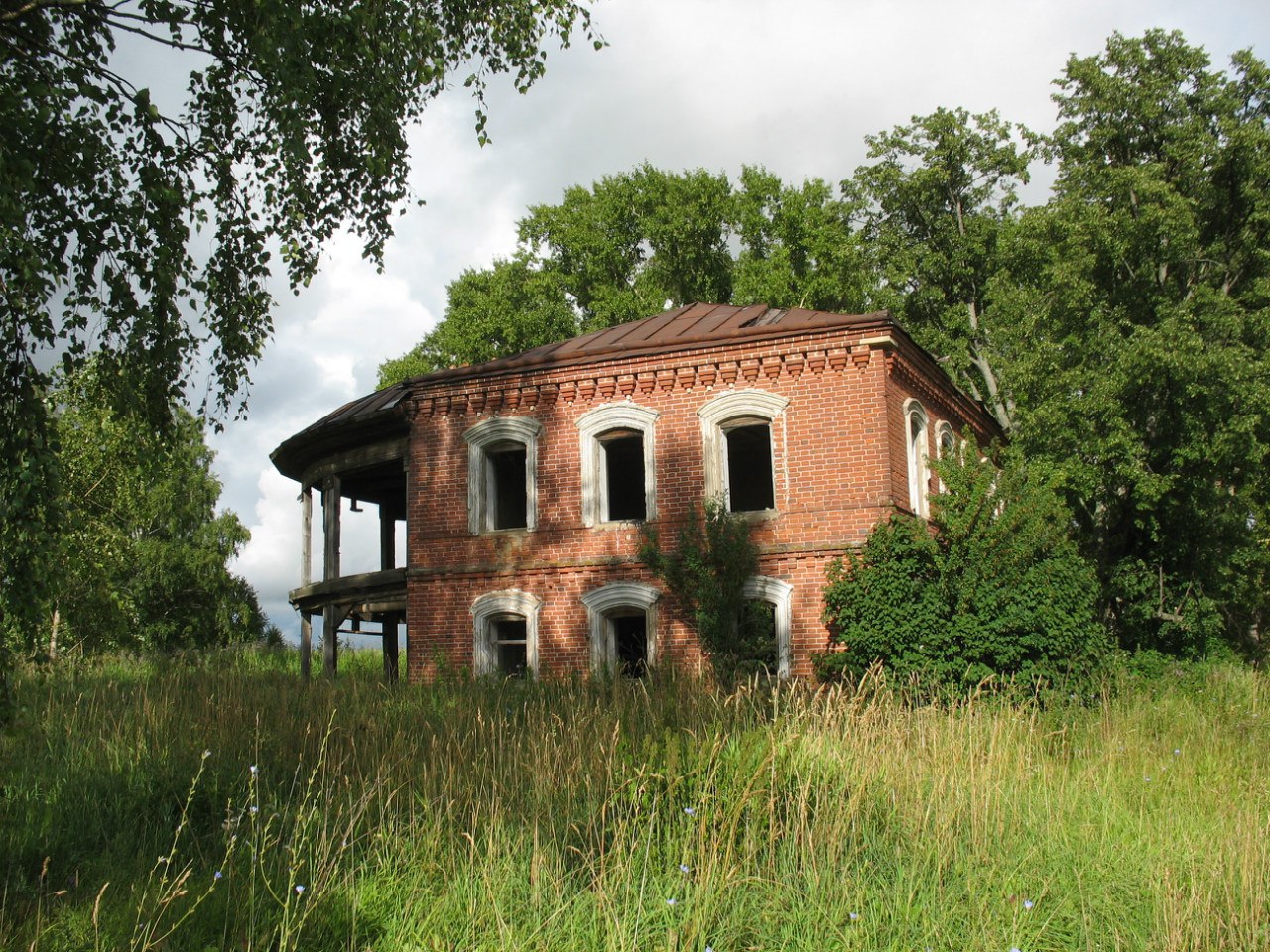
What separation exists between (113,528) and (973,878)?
20082mm

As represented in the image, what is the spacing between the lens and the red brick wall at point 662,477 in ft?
51.0

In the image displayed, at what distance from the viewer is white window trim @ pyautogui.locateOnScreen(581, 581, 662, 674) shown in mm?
16344

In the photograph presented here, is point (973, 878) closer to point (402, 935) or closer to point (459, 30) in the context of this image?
point (402, 935)

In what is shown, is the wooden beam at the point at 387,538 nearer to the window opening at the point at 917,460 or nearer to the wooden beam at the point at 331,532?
the wooden beam at the point at 331,532

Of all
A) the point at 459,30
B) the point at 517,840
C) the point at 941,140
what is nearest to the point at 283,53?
the point at 459,30

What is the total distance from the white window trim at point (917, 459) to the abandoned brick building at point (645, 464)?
0.13 feet

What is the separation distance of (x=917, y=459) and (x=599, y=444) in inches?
198

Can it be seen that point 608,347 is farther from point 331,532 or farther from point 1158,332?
point 1158,332

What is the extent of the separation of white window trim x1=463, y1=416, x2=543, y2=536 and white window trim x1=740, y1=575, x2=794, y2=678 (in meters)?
3.90

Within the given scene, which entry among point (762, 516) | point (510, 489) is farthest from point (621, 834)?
point (510, 489)

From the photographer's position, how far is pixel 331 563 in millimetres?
20922

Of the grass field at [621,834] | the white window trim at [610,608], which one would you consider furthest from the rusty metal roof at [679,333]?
the grass field at [621,834]

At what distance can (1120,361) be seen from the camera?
62.4ft

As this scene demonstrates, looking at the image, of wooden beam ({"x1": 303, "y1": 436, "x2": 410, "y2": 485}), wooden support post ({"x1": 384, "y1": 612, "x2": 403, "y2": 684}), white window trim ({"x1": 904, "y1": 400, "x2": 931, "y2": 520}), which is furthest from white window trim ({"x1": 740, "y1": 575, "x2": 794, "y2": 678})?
wooden support post ({"x1": 384, "y1": 612, "x2": 403, "y2": 684})
